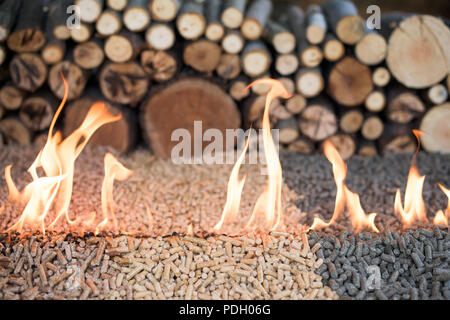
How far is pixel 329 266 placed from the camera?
2125mm

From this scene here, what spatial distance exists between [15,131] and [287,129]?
7.81 ft

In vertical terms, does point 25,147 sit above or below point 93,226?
above

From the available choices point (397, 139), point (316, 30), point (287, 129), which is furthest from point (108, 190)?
point (397, 139)

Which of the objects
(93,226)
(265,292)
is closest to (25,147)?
(93,226)

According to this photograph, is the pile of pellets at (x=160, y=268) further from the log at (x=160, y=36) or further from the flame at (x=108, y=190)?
the log at (x=160, y=36)

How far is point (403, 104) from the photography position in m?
3.63

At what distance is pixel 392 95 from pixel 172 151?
1.95 m

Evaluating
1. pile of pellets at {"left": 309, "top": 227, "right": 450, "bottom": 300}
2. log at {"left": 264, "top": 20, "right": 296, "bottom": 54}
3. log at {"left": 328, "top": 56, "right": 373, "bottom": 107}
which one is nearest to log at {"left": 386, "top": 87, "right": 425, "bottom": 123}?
log at {"left": 328, "top": 56, "right": 373, "bottom": 107}

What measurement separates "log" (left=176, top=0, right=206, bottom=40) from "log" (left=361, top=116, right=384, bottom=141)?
1616 mm

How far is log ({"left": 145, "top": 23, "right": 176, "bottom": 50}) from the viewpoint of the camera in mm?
3396

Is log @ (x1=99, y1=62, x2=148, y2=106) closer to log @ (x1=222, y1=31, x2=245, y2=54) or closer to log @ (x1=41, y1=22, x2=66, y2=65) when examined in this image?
log @ (x1=41, y1=22, x2=66, y2=65)
